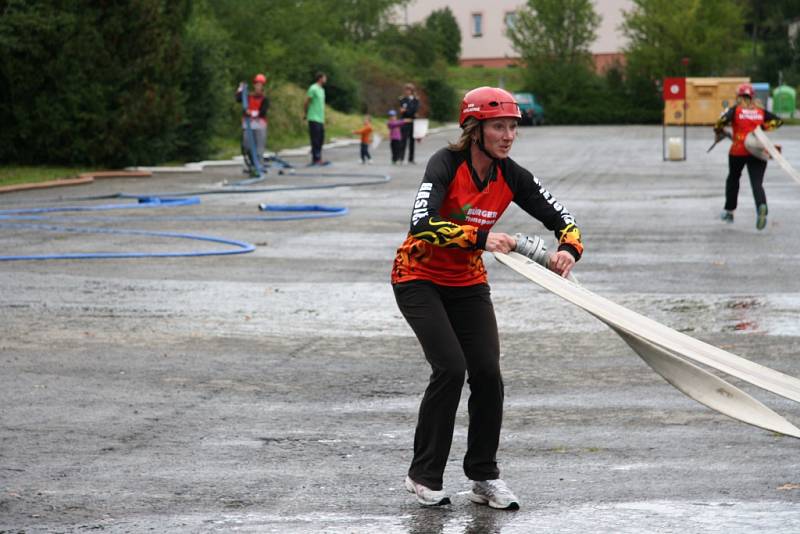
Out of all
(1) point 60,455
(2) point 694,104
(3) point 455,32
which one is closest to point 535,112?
(2) point 694,104

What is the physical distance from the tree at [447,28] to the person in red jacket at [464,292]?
91.4 m

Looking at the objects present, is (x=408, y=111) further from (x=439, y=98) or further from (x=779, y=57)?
(x=779, y=57)

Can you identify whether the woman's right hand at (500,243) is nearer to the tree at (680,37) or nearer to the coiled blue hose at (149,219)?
the coiled blue hose at (149,219)

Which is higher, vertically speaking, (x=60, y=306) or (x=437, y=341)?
(x=437, y=341)

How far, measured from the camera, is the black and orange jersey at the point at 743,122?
18344 millimetres

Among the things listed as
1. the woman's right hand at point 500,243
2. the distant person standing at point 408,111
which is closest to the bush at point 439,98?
the distant person standing at point 408,111

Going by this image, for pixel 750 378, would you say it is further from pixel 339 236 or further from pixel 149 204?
pixel 149 204

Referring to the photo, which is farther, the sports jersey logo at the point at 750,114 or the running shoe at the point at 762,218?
the sports jersey logo at the point at 750,114

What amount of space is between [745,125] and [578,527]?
44.9 ft

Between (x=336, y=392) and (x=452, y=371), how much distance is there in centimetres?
290

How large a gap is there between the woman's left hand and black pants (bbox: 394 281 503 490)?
32cm

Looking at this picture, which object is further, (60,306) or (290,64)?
(290,64)

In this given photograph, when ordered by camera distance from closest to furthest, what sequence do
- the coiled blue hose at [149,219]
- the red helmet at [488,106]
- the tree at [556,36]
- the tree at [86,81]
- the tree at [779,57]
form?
the red helmet at [488,106]
the coiled blue hose at [149,219]
the tree at [86,81]
the tree at [556,36]
the tree at [779,57]

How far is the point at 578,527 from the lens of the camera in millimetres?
5605
